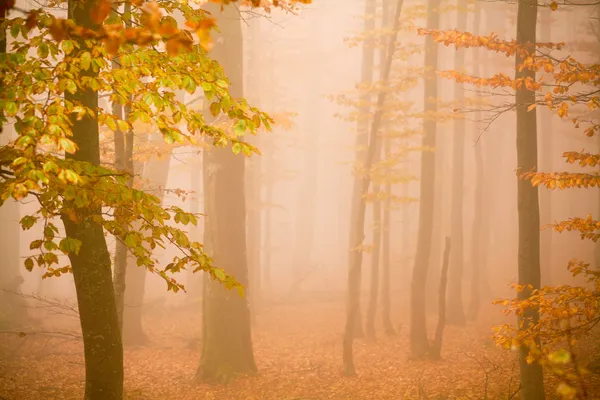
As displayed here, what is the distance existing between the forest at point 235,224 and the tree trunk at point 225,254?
42 mm

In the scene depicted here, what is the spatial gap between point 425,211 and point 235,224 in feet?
21.7

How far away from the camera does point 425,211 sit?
46.2 feet

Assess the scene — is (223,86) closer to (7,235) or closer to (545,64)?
(545,64)

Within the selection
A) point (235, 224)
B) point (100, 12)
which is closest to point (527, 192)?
point (235, 224)

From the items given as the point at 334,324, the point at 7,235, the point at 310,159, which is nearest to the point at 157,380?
the point at 334,324

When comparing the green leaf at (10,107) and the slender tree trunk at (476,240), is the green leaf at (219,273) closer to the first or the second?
the green leaf at (10,107)

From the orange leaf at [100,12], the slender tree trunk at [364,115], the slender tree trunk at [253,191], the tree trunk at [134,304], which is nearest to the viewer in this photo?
the orange leaf at [100,12]

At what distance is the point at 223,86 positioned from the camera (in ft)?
13.0

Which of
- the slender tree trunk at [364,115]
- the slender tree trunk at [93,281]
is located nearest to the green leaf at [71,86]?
the slender tree trunk at [93,281]

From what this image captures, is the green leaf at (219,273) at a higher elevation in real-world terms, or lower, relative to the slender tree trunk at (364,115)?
lower

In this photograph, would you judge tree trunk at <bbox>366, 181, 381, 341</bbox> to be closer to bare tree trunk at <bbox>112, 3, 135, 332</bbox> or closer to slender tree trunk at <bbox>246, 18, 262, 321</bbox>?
slender tree trunk at <bbox>246, 18, 262, 321</bbox>

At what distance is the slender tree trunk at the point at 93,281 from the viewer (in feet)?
14.8

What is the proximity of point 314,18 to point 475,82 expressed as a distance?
97.0ft

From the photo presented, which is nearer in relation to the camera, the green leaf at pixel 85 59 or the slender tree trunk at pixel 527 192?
the green leaf at pixel 85 59
